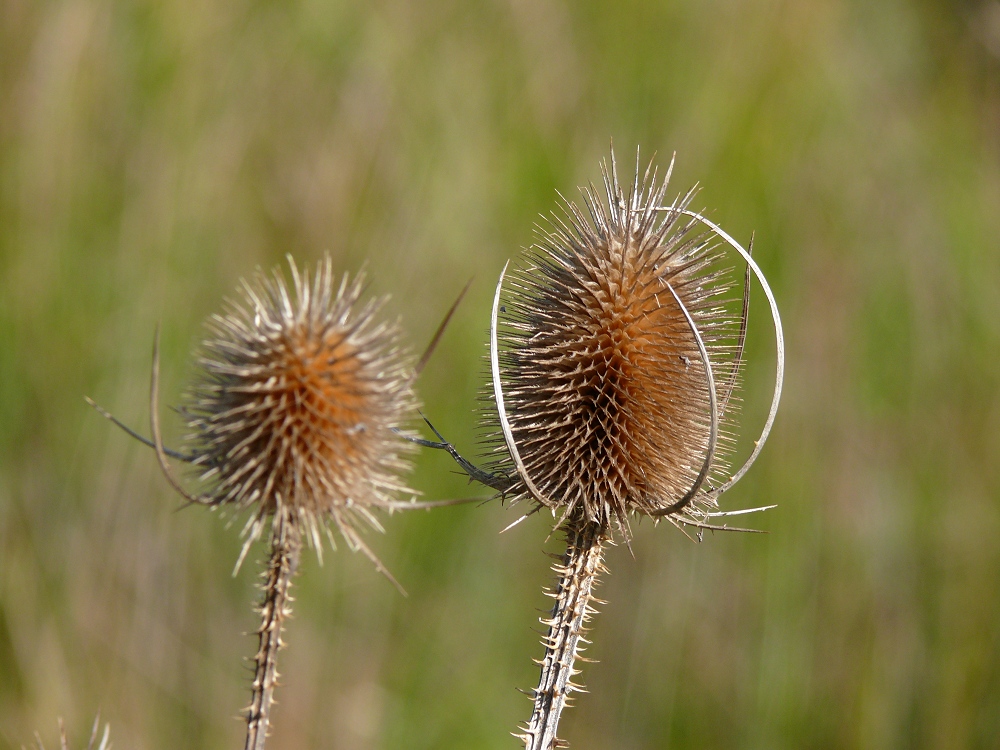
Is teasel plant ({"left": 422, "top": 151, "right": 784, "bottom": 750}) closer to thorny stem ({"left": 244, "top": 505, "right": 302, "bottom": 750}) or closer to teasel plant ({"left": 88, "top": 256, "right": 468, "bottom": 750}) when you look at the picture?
teasel plant ({"left": 88, "top": 256, "right": 468, "bottom": 750})

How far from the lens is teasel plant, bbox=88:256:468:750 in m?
1.60

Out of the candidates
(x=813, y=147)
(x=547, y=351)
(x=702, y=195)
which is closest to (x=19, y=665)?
(x=547, y=351)

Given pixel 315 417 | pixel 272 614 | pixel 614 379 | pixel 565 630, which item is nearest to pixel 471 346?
pixel 614 379

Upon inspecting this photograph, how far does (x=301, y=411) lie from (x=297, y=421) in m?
0.02

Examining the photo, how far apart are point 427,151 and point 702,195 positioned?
1.56 meters

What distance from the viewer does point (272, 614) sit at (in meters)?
1.53

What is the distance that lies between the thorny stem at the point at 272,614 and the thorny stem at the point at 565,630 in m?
Answer: 0.51

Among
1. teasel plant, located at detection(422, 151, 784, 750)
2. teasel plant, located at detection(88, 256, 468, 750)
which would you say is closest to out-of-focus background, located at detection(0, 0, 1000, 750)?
teasel plant, located at detection(422, 151, 784, 750)

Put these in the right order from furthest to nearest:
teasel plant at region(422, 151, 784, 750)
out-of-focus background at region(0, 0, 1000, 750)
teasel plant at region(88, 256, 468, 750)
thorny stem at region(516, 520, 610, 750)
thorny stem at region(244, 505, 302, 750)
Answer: out-of-focus background at region(0, 0, 1000, 750)
teasel plant at region(422, 151, 784, 750)
thorny stem at region(516, 520, 610, 750)
teasel plant at region(88, 256, 468, 750)
thorny stem at region(244, 505, 302, 750)

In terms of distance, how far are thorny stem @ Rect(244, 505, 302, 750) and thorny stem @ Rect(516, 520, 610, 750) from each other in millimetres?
510

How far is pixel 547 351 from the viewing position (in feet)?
6.61

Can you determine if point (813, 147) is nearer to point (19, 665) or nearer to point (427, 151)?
point (427, 151)

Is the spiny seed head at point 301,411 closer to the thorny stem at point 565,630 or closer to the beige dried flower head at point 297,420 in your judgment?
the beige dried flower head at point 297,420

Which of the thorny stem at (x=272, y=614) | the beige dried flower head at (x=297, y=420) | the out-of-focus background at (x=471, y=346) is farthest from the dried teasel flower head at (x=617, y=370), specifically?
the out-of-focus background at (x=471, y=346)
